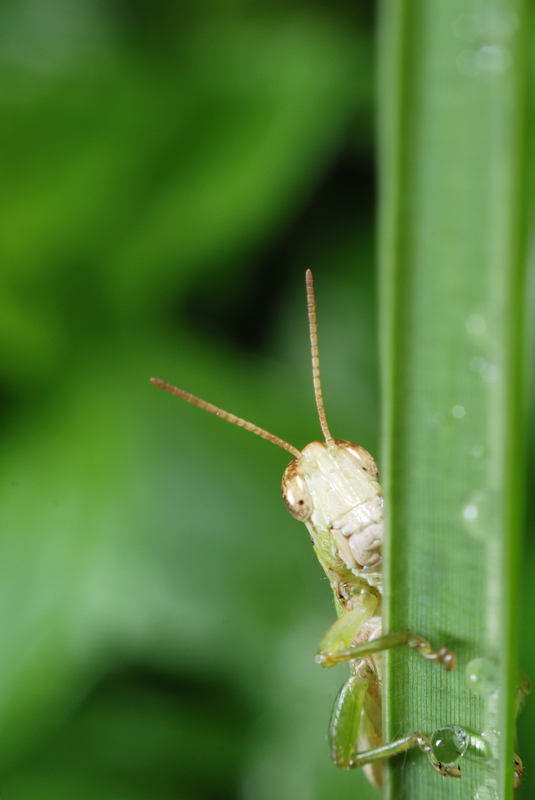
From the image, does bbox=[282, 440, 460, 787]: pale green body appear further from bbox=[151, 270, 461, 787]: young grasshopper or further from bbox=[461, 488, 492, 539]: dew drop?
bbox=[461, 488, 492, 539]: dew drop

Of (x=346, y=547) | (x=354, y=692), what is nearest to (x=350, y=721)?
(x=354, y=692)

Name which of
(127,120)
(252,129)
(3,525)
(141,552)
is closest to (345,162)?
(252,129)

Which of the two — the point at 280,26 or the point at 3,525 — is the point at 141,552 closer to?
the point at 3,525

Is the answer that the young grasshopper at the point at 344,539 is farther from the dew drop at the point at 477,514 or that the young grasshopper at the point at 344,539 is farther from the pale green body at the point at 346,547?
the dew drop at the point at 477,514

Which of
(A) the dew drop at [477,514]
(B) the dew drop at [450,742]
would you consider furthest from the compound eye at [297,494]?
(A) the dew drop at [477,514]

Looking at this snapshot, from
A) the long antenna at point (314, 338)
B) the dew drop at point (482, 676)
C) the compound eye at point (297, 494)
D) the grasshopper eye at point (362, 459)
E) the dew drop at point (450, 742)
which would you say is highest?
the long antenna at point (314, 338)

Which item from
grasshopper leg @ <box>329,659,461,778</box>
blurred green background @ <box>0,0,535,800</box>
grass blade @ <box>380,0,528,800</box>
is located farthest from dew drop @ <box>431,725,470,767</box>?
blurred green background @ <box>0,0,535,800</box>
